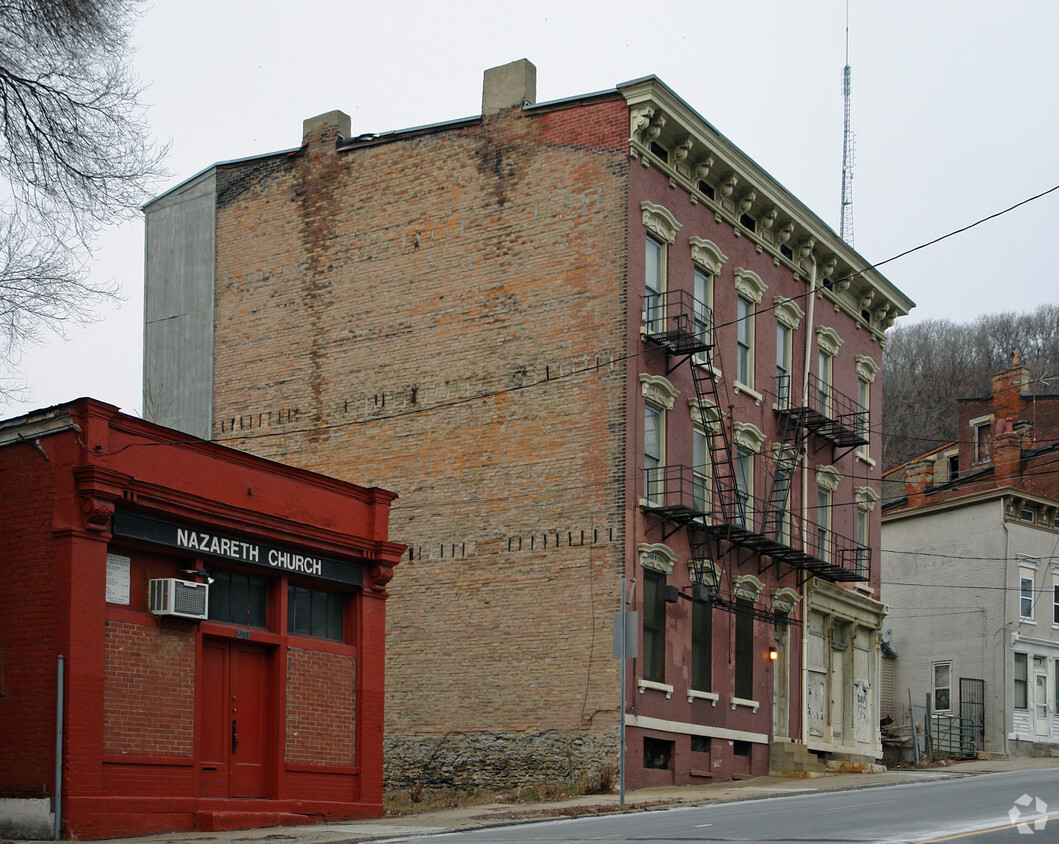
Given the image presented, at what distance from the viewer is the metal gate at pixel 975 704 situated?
45375 millimetres

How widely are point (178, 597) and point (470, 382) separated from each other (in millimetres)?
11883

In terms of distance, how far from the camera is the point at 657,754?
2775 cm

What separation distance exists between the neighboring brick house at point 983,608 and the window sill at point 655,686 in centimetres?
→ 2008

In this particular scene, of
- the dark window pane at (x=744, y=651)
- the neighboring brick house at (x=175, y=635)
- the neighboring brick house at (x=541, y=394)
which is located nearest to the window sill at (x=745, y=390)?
the neighboring brick house at (x=541, y=394)

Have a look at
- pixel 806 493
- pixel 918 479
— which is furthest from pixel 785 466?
pixel 918 479

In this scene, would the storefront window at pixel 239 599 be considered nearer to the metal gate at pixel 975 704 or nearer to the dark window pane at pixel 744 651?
the dark window pane at pixel 744 651

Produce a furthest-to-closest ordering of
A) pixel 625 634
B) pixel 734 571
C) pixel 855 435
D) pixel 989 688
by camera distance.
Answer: pixel 989 688
pixel 855 435
pixel 734 571
pixel 625 634

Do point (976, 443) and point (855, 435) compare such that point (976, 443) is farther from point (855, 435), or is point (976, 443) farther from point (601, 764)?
A: point (601, 764)

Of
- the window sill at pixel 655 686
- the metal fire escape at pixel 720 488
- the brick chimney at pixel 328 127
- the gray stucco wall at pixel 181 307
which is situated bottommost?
the window sill at pixel 655 686

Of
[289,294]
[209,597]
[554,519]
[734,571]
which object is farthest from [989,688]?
[209,597]

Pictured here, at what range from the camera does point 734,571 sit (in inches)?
1233

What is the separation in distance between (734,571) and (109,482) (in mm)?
17220

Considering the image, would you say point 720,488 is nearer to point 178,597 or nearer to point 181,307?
point 181,307

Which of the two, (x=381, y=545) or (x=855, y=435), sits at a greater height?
(x=855, y=435)
